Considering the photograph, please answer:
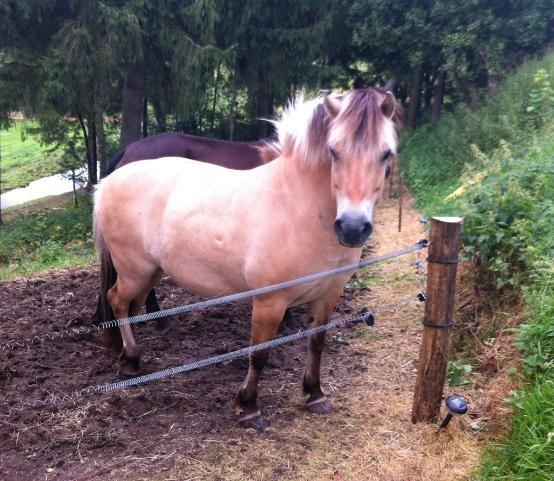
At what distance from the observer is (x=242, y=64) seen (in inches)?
486

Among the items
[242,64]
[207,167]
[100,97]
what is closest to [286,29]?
[242,64]

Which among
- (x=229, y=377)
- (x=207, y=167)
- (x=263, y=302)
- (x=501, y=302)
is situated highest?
(x=207, y=167)

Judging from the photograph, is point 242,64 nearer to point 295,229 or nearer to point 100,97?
point 100,97

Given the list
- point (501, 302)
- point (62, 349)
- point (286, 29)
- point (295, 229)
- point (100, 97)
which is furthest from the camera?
point (286, 29)

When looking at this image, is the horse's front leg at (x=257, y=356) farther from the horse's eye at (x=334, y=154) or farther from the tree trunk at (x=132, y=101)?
the tree trunk at (x=132, y=101)

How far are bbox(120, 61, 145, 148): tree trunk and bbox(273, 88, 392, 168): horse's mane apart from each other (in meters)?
8.85

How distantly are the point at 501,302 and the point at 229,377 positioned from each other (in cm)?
204

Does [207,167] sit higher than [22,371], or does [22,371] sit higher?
[207,167]

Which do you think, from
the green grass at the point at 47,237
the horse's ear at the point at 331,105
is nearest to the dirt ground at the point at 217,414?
the horse's ear at the point at 331,105

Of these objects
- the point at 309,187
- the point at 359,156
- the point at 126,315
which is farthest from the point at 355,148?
the point at 126,315

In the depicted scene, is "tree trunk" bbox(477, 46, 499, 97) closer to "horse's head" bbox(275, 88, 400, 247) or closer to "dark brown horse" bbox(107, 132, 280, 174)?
"dark brown horse" bbox(107, 132, 280, 174)

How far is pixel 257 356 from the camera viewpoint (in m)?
2.97

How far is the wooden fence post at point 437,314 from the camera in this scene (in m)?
2.53

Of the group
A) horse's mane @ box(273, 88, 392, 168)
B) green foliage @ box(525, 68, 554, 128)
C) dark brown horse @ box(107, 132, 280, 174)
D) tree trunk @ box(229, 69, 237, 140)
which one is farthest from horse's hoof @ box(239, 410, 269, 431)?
tree trunk @ box(229, 69, 237, 140)
